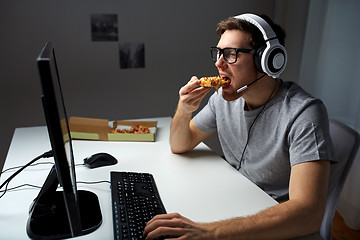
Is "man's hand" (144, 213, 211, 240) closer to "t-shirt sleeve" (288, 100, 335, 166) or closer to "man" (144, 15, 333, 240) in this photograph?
"man" (144, 15, 333, 240)

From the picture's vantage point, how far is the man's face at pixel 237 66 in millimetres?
1330

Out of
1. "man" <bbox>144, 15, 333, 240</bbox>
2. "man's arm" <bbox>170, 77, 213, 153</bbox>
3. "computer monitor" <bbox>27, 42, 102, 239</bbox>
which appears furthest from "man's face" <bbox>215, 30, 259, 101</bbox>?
"computer monitor" <bbox>27, 42, 102, 239</bbox>

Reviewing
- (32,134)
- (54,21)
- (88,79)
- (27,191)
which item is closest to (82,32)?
(54,21)

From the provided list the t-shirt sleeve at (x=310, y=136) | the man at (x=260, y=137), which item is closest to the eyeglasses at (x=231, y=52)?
the man at (x=260, y=137)

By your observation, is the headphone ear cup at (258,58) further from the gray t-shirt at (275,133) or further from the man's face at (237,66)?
the gray t-shirt at (275,133)

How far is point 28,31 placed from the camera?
2398mm

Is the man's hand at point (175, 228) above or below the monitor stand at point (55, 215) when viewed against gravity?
above

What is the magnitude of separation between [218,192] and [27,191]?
0.71 meters

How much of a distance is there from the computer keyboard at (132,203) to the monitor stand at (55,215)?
73 millimetres

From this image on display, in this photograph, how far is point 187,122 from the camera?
63.1 inches

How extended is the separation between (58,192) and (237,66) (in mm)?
866

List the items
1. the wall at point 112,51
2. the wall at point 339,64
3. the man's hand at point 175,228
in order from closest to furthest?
1. the man's hand at point 175,228
2. the wall at point 339,64
3. the wall at point 112,51

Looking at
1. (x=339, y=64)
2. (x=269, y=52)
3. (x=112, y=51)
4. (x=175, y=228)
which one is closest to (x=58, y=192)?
(x=175, y=228)

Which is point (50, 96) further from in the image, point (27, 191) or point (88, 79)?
point (88, 79)
